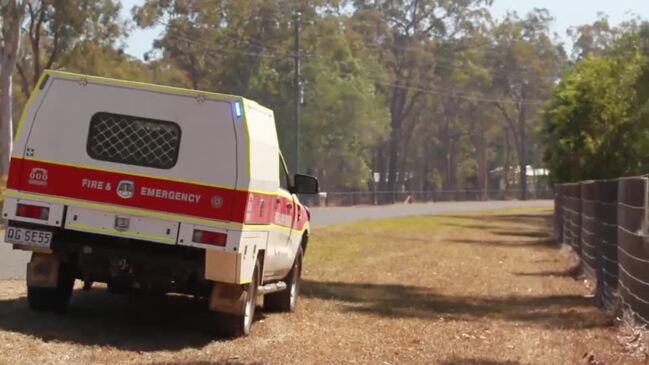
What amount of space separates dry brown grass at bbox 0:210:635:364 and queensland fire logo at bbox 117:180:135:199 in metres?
1.30

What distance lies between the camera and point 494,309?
15.6 m

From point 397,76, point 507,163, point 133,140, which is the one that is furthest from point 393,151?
Answer: point 133,140

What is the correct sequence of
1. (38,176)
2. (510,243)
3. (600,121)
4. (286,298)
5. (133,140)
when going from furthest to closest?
A: 1. (510,243)
2. (600,121)
3. (286,298)
4. (133,140)
5. (38,176)

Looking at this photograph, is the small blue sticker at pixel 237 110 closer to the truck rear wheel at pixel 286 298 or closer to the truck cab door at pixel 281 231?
the truck cab door at pixel 281 231

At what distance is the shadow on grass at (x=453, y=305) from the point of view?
14414 mm

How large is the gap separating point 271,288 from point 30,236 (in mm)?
3017

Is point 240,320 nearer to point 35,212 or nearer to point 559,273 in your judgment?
point 35,212

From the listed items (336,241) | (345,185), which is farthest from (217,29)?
(336,241)

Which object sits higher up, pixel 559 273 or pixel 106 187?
pixel 106 187

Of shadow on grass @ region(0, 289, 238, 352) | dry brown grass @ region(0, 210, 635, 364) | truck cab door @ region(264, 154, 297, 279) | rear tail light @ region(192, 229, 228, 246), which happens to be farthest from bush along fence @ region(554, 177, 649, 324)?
shadow on grass @ region(0, 289, 238, 352)

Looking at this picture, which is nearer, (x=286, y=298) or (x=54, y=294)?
(x=54, y=294)

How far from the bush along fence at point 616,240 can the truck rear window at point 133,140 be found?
4811 mm

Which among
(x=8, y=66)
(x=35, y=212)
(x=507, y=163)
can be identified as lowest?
(x=35, y=212)

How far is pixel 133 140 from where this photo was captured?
10.9 metres
